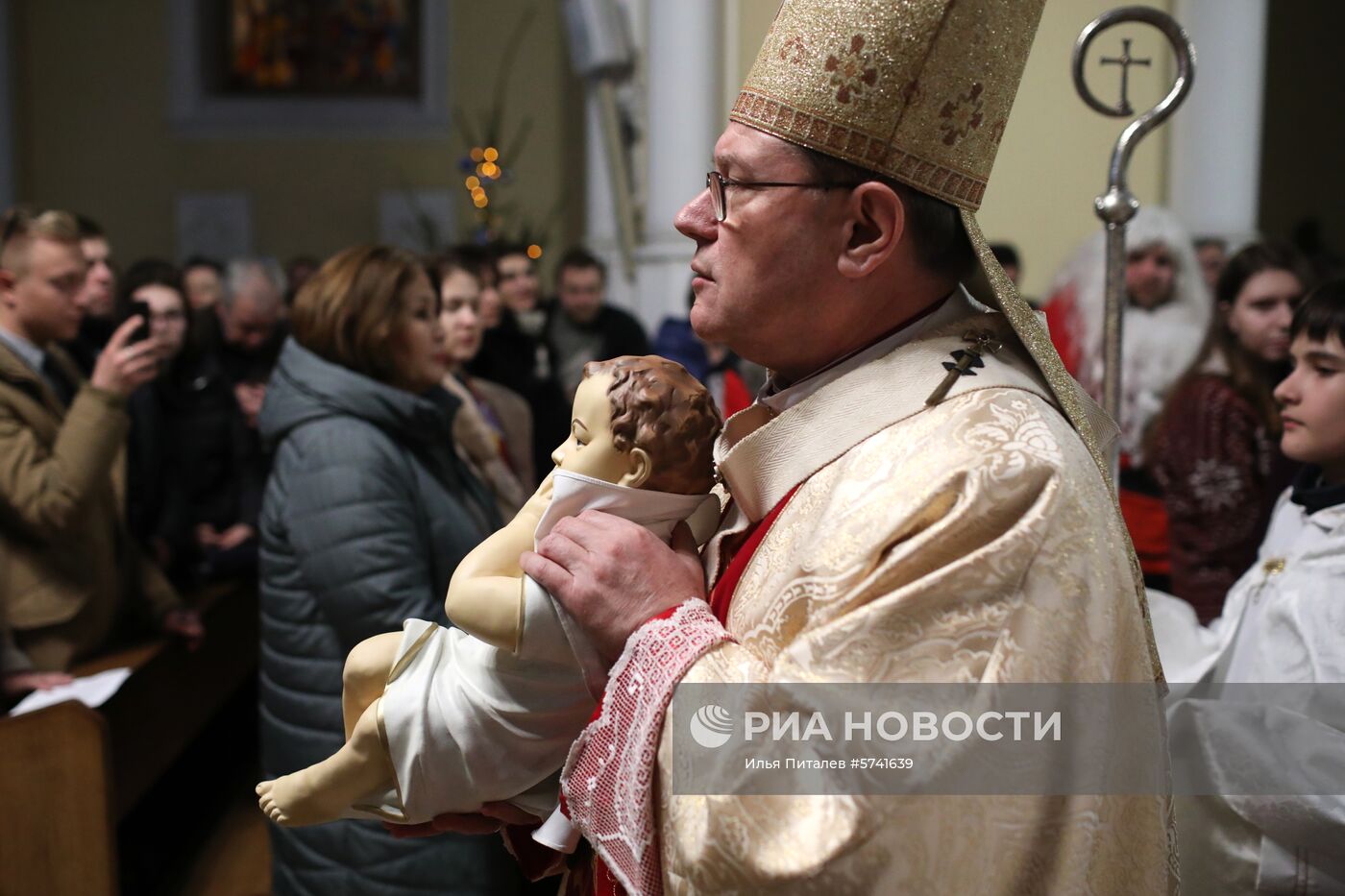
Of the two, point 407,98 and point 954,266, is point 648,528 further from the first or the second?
point 407,98

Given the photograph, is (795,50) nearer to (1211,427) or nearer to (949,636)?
(949,636)

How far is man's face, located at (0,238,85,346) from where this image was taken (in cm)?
352

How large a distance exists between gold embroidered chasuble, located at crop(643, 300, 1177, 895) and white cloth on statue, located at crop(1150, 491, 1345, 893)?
1.85 ft

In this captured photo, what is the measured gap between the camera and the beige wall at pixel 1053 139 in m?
3.27

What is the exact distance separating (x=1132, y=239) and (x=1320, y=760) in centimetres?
283

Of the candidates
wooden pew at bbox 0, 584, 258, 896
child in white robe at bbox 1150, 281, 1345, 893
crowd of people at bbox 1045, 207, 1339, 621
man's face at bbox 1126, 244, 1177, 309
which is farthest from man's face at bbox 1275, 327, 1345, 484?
wooden pew at bbox 0, 584, 258, 896

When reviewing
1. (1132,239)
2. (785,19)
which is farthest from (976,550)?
(1132,239)

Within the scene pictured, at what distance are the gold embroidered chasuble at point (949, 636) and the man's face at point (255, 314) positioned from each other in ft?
17.0

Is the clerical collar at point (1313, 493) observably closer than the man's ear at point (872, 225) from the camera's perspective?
No

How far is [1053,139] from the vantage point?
3.81 metres

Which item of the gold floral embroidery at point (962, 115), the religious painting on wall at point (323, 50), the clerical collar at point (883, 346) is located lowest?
the clerical collar at point (883, 346)

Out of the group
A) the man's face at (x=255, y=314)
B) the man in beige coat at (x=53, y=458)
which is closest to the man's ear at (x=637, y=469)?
the man in beige coat at (x=53, y=458)

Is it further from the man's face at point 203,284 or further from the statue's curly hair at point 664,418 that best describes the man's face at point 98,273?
the statue's curly hair at point 664,418

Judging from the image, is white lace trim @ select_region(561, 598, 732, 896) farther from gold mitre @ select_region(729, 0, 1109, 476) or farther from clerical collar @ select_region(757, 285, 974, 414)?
gold mitre @ select_region(729, 0, 1109, 476)
